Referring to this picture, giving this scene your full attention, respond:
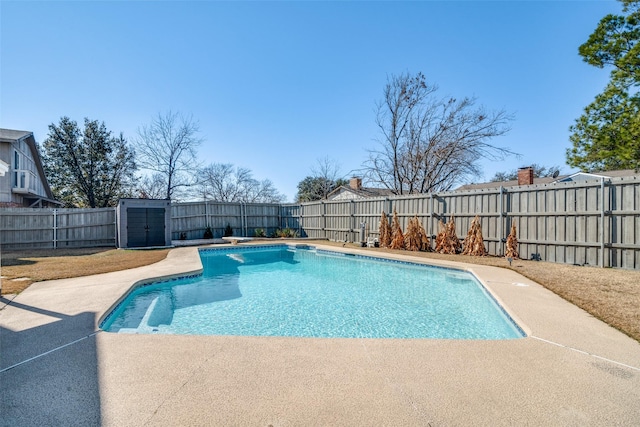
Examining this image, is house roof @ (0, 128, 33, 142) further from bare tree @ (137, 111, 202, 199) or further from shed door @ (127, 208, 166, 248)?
shed door @ (127, 208, 166, 248)

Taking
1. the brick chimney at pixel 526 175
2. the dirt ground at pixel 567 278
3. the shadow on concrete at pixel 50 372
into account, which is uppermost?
the brick chimney at pixel 526 175

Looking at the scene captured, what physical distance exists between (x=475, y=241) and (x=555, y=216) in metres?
2.23

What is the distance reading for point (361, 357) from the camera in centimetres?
289

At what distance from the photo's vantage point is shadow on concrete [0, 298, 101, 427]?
2014mm

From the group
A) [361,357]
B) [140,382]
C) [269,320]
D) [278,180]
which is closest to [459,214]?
[269,320]

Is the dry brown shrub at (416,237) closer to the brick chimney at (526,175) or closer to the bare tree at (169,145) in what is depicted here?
the brick chimney at (526,175)

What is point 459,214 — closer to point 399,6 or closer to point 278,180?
point 399,6

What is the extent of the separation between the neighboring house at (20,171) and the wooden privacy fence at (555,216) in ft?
59.8

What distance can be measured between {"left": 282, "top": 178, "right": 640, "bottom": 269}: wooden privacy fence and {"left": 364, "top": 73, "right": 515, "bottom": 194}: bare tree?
6.41 m

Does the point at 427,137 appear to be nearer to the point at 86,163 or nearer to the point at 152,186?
the point at 152,186

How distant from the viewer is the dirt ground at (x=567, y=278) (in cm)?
418

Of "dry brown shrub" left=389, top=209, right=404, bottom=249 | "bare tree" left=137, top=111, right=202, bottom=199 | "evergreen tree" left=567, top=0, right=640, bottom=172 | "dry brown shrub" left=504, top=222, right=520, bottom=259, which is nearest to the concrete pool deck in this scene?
"dry brown shrub" left=504, top=222, right=520, bottom=259

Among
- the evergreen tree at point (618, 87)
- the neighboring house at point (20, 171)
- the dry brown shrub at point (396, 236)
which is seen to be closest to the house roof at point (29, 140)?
the neighboring house at point (20, 171)

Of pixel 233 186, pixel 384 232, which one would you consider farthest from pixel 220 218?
pixel 233 186
